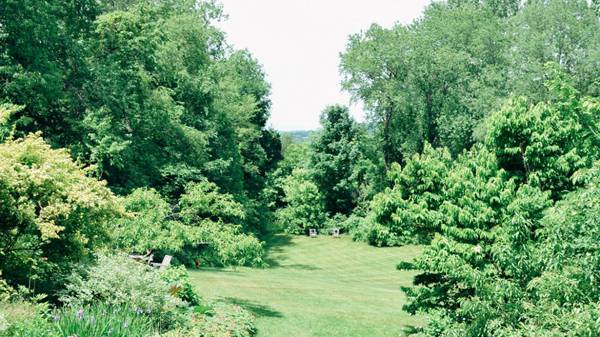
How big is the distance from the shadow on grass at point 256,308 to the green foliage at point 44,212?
18.3ft

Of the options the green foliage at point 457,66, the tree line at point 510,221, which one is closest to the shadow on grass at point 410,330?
the tree line at point 510,221

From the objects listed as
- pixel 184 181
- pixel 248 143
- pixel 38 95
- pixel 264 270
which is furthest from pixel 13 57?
pixel 248 143

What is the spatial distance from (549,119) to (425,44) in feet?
110

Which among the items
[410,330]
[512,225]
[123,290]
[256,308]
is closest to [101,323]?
[123,290]

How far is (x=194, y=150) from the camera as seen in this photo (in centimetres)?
2919

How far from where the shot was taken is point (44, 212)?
10.4 meters

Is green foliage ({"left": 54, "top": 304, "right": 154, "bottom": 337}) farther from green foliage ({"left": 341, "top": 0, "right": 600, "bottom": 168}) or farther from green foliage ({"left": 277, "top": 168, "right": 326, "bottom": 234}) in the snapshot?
green foliage ({"left": 277, "top": 168, "right": 326, "bottom": 234})

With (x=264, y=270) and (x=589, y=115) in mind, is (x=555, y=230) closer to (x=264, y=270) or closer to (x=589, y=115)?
(x=589, y=115)

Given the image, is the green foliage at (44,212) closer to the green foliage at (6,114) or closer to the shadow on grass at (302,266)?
the green foliage at (6,114)

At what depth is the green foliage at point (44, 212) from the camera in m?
10.2

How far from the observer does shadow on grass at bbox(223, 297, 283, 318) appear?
15780mm

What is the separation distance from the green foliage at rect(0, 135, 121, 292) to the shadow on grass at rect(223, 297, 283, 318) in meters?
5.59

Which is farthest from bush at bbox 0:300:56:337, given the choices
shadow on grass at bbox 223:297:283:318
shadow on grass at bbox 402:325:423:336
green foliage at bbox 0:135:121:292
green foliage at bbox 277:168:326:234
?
green foliage at bbox 277:168:326:234

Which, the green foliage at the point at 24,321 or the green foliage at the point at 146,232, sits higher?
the green foliage at the point at 146,232
